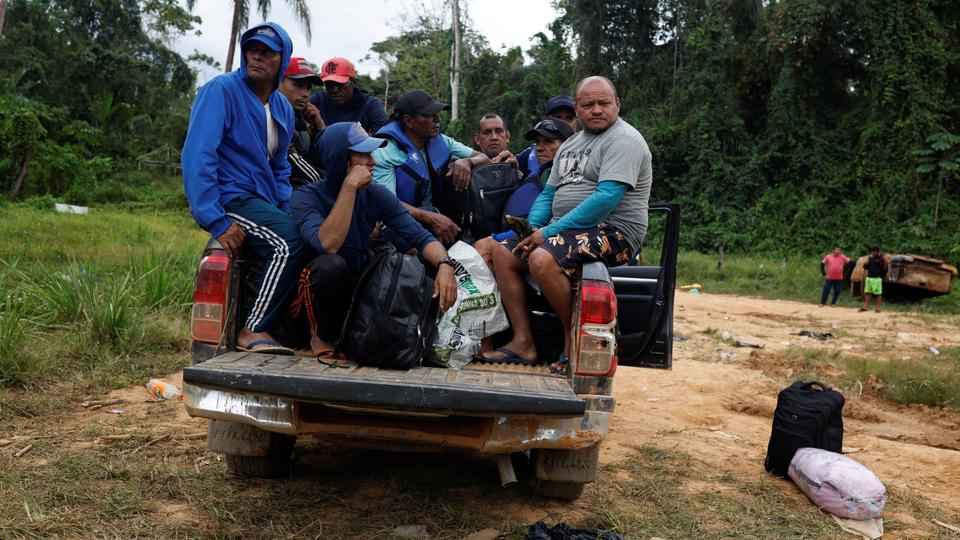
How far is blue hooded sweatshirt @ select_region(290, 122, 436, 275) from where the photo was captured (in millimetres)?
3453

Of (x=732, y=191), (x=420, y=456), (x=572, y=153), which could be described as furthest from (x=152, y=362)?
(x=732, y=191)

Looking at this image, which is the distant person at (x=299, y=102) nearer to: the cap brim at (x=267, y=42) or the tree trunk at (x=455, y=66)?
the cap brim at (x=267, y=42)

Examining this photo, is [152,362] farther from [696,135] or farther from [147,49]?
[147,49]

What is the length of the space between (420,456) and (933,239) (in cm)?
2107

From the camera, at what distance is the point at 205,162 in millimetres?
3260

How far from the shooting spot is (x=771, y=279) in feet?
65.5

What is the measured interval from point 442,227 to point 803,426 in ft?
7.36

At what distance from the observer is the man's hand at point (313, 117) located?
466 centimetres

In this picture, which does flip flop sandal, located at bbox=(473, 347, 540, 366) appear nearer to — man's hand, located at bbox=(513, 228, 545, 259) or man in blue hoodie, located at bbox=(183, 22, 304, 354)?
man's hand, located at bbox=(513, 228, 545, 259)

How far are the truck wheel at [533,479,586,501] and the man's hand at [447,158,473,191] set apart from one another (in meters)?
1.80

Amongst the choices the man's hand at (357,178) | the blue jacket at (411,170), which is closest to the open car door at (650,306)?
the blue jacket at (411,170)

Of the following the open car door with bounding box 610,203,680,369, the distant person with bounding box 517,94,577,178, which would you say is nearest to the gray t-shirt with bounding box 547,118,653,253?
the open car door with bounding box 610,203,680,369

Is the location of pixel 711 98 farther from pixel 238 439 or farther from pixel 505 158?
pixel 238 439

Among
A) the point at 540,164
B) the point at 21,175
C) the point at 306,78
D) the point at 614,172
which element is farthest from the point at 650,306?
the point at 21,175
